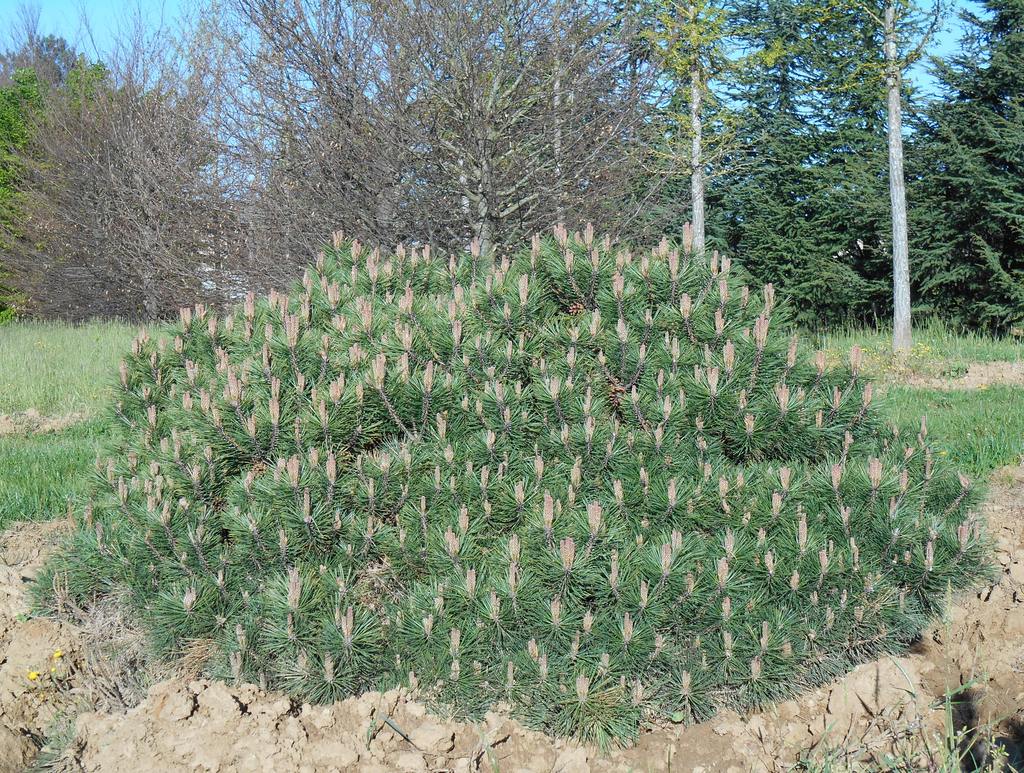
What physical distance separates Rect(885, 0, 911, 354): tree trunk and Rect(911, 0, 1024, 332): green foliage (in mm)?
1603

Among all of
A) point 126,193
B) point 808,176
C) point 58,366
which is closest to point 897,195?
point 808,176

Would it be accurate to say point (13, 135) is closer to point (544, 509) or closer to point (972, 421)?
point (972, 421)

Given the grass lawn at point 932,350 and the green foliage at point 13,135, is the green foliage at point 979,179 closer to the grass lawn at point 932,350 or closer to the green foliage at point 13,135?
the grass lawn at point 932,350

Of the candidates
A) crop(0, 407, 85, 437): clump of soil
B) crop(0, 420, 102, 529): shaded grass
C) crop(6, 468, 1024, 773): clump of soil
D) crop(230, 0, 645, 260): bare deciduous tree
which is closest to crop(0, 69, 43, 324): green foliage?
crop(0, 407, 85, 437): clump of soil

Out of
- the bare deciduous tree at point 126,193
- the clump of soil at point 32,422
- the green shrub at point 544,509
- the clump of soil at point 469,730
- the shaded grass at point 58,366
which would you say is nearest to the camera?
the clump of soil at point 469,730

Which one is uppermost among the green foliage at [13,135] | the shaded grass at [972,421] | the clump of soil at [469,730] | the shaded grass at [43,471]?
the green foliage at [13,135]

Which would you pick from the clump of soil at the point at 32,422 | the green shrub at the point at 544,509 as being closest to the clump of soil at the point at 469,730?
Result: the green shrub at the point at 544,509

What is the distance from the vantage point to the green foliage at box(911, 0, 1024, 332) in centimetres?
1188

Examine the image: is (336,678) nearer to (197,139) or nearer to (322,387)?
(322,387)

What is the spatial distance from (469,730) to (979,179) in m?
12.2

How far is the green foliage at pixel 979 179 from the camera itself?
1188 cm

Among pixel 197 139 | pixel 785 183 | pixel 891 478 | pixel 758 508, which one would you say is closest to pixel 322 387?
pixel 758 508

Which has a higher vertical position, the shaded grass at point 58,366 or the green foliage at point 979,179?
the green foliage at point 979,179

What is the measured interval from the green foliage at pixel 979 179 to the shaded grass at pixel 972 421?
5916 mm
